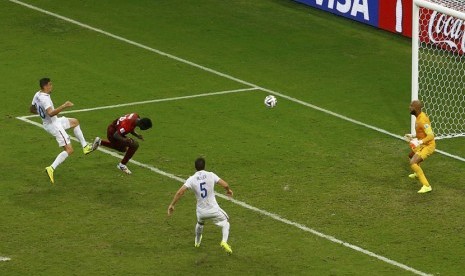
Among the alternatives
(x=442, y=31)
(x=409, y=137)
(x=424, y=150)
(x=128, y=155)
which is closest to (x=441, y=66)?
(x=442, y=31)

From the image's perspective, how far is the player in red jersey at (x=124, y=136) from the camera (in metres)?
24.3

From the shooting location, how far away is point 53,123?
24.5 metres

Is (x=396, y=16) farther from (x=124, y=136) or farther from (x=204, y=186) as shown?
(x=204, y=186)

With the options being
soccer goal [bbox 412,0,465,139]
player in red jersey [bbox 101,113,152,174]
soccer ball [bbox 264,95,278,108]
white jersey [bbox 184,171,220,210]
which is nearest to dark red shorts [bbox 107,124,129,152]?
player in red jersey [bbox 101,113,152,174]

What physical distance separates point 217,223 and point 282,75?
10.7 meters

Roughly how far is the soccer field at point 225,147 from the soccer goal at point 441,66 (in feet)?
2.24

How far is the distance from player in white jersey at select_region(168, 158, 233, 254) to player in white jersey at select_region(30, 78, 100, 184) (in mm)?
4045

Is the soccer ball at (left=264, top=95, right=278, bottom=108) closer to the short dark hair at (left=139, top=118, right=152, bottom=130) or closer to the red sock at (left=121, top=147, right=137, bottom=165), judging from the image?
the red sock at (left=121, top=147, right=137, bottom=165)

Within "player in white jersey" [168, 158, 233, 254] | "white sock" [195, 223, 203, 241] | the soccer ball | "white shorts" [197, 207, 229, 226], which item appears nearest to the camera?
"player in white jersey" [168, 158, 233, 254]

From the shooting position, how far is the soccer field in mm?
21656

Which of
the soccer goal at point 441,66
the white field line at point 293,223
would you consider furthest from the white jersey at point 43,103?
the soccer goal at point 441,66

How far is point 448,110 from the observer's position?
29750mm

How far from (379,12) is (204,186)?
15.5 metres

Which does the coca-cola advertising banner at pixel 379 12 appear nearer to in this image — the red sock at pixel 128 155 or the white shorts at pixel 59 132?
the red sock at pixel 128 155
